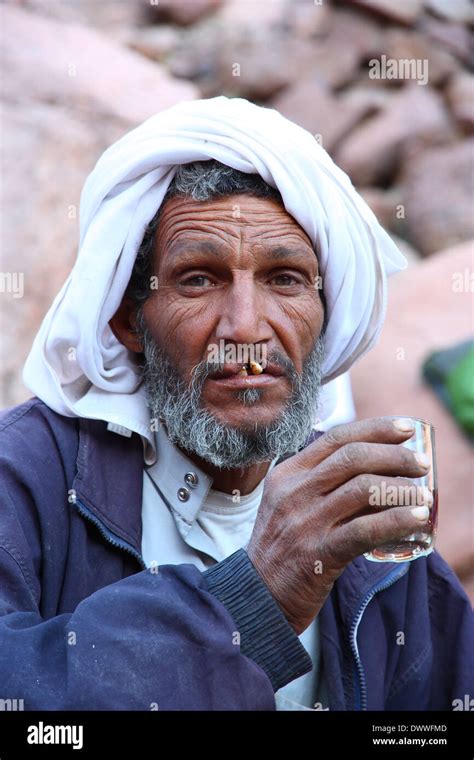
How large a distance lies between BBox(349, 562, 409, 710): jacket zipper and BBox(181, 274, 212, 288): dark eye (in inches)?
36.4

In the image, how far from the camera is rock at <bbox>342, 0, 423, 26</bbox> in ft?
26.7

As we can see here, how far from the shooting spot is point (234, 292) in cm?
292

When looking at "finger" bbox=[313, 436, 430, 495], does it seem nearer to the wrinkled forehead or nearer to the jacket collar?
the jacket collar

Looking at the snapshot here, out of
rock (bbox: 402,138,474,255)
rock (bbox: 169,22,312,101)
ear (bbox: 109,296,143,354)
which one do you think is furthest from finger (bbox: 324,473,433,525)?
rock (bbox: 169,22,312,101)

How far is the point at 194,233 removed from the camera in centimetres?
304

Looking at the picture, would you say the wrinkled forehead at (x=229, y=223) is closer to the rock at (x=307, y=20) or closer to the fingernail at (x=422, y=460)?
the fingernail at (x=422, y=460)

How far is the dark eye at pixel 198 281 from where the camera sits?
9.92ft

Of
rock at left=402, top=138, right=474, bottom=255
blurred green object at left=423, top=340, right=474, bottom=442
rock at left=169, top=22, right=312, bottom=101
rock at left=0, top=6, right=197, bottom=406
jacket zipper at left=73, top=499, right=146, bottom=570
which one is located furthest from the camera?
rock at left=169, top=22, right=312, bottom=101

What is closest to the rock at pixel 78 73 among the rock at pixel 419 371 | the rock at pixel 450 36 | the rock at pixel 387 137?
the rock at pixel 387 137

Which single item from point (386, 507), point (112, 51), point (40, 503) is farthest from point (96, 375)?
point (112, 51)

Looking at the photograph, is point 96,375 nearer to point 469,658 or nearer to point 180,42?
point 469,658

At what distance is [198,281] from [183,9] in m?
5.57

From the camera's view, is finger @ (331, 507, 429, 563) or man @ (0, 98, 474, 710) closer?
finger @ (331, 507, 429, 563)

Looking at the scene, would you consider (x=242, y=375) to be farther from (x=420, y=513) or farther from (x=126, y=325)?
(x=420, y=513)
